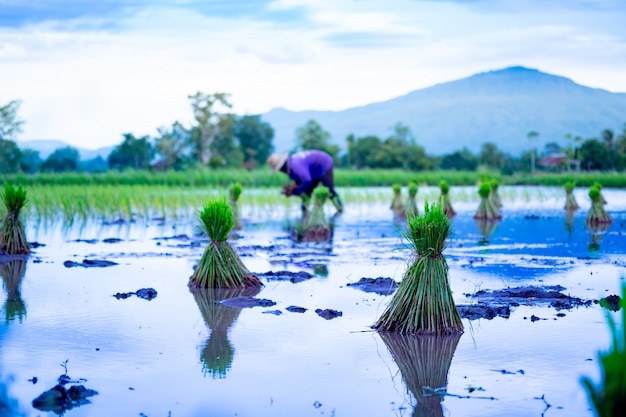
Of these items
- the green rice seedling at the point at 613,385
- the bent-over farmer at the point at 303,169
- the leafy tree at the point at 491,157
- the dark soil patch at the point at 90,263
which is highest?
the leafy tree at the point at 491,157

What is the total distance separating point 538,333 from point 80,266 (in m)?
7.27

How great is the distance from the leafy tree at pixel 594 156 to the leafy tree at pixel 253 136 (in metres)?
24.0

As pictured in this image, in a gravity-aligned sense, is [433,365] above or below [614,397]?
below

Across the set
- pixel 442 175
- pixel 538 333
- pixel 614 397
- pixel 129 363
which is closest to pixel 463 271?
pixel 538 333

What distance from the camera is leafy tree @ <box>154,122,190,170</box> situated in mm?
61031

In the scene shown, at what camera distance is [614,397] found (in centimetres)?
347

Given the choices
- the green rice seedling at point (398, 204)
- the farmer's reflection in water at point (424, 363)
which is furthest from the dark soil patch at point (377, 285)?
the green rice seedling at point (398, 204)

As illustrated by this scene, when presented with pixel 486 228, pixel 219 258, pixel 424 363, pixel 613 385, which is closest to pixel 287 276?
pixel 219 258

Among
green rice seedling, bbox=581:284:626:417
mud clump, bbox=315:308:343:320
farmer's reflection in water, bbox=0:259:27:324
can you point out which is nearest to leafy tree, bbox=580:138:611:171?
farmer's reflection in water, bbox=0:259:27:324

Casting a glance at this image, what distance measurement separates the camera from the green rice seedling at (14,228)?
43.3ft

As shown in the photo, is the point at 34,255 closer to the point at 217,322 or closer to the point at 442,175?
the point at 217,322

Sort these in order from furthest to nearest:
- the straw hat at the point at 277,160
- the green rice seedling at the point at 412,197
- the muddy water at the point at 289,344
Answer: the green rice seedling at the point at 412,197 < the straw hat at the point at 277,160 < the muddy water at the point at 289,344

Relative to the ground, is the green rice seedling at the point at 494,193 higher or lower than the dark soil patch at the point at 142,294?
higher

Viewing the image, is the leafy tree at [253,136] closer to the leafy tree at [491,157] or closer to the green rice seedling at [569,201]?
the leafy tree at [491,157]
